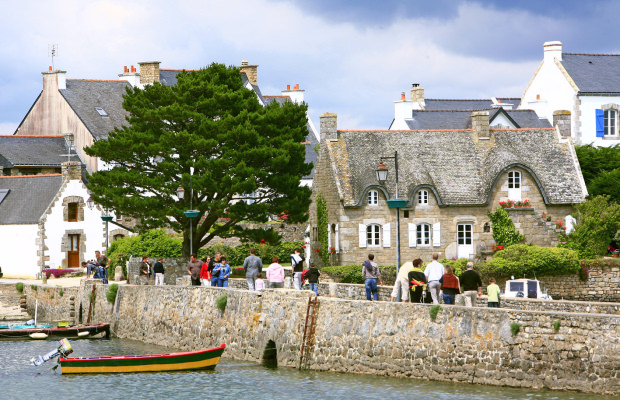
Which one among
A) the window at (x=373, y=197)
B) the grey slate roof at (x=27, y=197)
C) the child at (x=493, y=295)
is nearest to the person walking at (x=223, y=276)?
the child at (x=493, y=295)

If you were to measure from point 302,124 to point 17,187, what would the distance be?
64.1ft

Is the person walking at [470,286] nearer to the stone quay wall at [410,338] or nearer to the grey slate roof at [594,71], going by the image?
the stone quay wall at [410,338]

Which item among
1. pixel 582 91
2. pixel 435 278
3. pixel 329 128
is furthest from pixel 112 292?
pixel 582 91

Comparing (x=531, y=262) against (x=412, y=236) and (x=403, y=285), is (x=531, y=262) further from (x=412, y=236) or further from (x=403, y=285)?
(x=403, y=285)

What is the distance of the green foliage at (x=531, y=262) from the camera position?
4478 centimetres

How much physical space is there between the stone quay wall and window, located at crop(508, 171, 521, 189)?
1942cm

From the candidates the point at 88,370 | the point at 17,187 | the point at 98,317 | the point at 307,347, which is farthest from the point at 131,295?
the point at 17,187

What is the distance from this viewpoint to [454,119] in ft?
200

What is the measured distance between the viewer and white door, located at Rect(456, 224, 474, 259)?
47250mm

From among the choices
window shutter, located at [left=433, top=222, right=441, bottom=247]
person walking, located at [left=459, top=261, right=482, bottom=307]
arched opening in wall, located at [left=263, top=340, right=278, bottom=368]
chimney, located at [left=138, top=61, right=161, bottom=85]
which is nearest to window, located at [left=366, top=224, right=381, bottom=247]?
window shutter, located at [left=433, top=222, right=441, bottom=247]

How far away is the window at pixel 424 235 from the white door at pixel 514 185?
12.9 feet

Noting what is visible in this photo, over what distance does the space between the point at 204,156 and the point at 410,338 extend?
20322 mm

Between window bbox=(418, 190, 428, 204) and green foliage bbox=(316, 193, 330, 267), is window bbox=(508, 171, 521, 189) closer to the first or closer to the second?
window bbox=(418, 190, 428, 204)

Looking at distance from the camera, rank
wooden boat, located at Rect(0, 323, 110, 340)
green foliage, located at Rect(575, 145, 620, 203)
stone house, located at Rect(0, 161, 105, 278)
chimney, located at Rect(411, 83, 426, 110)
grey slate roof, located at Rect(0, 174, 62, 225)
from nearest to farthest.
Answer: wooden boat, located at Rect(0, 323, 110, 340)
green foliage, located at Rect(575, 145, 620, 203)
stone house, located at Rect(0, 161, 105, 278)
grey slate roof, located at Rect(0, 174, 62, 225)
chimney, located at Rect(411, 83, 426, 110)
